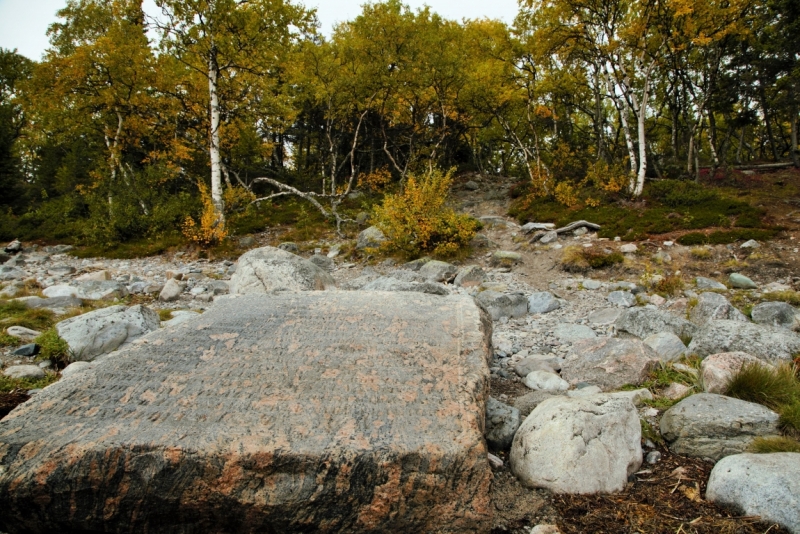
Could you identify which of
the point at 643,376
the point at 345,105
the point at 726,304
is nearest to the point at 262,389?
the point at 643,376

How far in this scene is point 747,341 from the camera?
5031 millimetres

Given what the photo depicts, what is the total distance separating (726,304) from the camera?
653 centimetres

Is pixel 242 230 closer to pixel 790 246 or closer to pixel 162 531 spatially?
pixel 162 531

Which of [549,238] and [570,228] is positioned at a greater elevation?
[570,228]

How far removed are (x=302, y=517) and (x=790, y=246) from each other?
1302cm

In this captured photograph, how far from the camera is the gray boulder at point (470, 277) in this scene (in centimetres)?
994

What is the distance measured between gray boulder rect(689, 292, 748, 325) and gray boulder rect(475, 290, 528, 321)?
2.62 meters

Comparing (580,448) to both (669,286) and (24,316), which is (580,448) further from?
(24,316)

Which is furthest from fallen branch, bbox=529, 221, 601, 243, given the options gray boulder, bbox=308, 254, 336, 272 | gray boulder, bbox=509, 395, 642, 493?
Answer: gray boulder, bbox=509, 395, 642, 493

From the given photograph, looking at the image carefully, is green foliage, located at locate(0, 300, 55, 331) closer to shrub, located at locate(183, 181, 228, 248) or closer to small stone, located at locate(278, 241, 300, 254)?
shrub, located at locate(183, 181, 228, 248)

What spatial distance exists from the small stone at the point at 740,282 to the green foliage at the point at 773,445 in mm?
7032

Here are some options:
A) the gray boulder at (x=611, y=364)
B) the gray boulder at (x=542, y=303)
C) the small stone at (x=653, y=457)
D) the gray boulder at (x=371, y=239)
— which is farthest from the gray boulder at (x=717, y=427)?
the gray boulder at (x=371, y=239)

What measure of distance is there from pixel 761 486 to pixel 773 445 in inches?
27.0

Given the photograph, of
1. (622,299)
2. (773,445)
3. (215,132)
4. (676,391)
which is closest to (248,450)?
(773,445)
